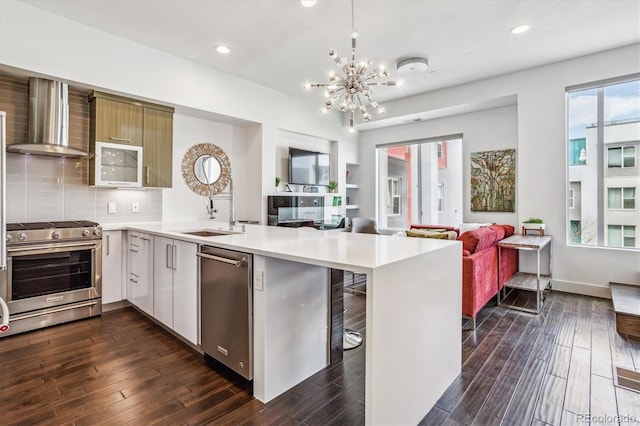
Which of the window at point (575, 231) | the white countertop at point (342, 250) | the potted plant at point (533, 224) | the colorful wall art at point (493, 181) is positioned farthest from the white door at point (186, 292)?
the window at point (575, 231)

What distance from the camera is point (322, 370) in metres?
2.24

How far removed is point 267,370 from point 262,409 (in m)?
Answer: 0.20

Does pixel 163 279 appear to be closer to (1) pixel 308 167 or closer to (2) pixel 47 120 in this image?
(2) pixel 47 120

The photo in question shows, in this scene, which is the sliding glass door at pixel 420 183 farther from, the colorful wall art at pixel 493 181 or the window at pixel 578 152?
the window at pixel 578 152

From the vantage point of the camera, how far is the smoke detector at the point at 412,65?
4035 mm

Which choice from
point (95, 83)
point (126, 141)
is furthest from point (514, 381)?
point (95, 83)

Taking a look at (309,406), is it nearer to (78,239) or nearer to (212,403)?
(212,403)

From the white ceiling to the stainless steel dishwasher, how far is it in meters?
2.38

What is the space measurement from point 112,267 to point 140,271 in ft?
1.75

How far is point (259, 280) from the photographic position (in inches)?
74.1

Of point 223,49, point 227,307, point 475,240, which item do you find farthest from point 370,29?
point 227,307

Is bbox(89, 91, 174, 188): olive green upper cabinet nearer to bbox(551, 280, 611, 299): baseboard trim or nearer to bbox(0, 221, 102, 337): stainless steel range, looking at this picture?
bbox(0, 221, 102, 337): stainless steel range

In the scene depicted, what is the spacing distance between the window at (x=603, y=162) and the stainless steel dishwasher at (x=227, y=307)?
443 cm

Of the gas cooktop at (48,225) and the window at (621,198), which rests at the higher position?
the window at (621,198)
